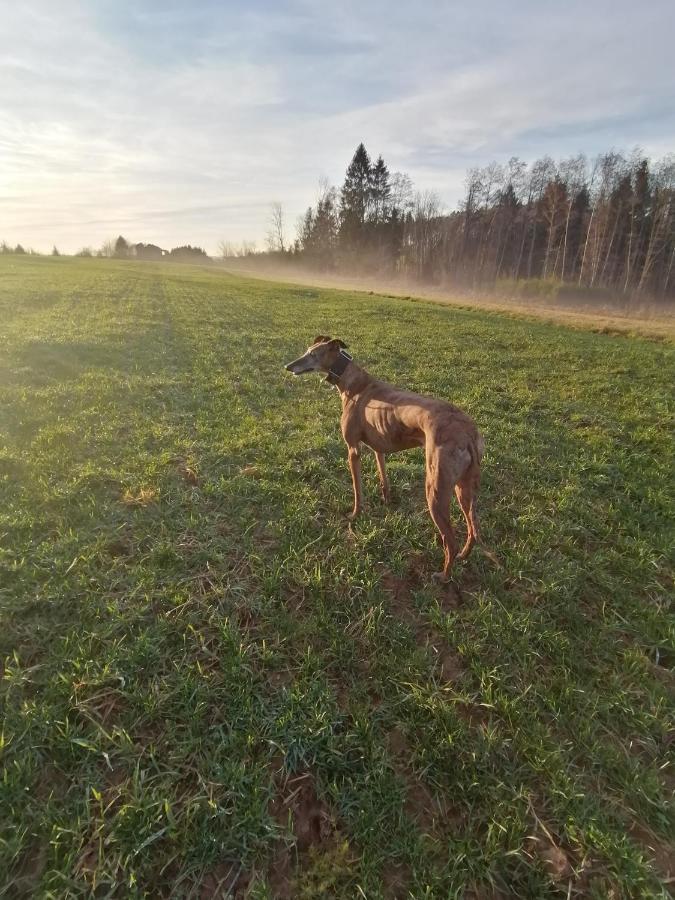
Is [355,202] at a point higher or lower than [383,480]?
higher

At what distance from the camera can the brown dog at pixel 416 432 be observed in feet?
12.1

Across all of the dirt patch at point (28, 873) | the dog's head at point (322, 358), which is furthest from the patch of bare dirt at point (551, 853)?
the dog's head at point (322, 358)

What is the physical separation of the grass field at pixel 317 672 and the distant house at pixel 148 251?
4048 inches

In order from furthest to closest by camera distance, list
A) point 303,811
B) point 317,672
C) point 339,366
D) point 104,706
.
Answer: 1. point 339,366
2. point 317,672
3. point 104,706
4. point 303,811

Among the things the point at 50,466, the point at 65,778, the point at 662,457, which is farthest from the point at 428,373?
the point at 65,778

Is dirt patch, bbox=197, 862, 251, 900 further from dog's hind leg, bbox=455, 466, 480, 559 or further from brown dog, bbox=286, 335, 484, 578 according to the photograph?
dog's hind leg, bbox=455, 466, 480, 559

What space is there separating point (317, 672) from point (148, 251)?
375ft

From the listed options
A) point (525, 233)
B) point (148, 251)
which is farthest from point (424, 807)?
point (148, 251)

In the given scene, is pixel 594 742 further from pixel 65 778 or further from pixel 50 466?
pixel 50 466

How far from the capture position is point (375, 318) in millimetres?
19609

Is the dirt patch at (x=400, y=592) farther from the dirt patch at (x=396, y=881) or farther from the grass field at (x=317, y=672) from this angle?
the dirt patch at (x=396, y=881)

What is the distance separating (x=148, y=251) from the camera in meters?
97.6

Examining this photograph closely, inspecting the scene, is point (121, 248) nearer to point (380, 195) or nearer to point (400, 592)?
point (380, 195)

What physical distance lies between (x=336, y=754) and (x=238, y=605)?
137 centimetres
